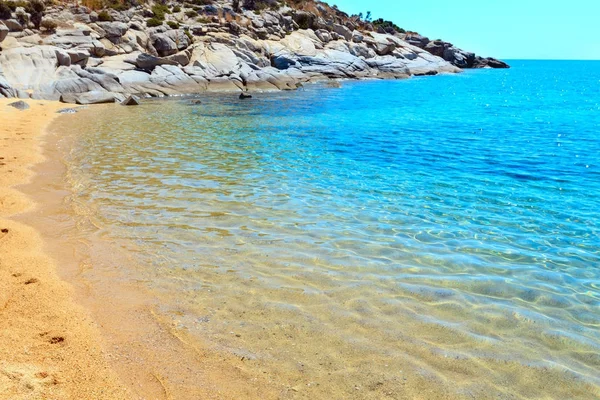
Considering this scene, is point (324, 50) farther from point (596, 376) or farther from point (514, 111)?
point (596, 376)

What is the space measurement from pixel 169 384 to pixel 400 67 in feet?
258

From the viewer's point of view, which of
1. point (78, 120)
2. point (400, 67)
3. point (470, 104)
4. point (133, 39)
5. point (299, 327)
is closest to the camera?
point (299, 327)

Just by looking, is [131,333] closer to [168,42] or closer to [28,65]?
[28,65]

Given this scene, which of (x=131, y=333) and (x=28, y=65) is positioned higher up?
(x=28, y=65)

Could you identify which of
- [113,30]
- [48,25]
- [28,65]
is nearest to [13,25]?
[48,25]

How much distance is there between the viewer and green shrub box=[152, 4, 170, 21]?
55.2 metres

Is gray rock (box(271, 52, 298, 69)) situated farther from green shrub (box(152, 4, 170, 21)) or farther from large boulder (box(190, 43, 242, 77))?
green shrub (box(152, 4, 170, 21))

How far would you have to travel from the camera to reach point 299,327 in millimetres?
5781

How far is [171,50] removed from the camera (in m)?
48.7

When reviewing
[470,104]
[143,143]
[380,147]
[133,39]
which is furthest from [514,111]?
[133,39]

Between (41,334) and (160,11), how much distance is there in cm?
5850

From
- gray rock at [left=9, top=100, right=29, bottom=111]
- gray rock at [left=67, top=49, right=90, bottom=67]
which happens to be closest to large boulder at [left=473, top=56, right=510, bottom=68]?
gray rock at [left=67, top=49, right=90, bottom=67]

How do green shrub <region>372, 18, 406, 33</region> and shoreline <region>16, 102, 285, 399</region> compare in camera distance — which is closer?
shoreline <region>16, 102, 285, 399</region>

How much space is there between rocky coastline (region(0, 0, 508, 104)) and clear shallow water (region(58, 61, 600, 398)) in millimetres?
21996
